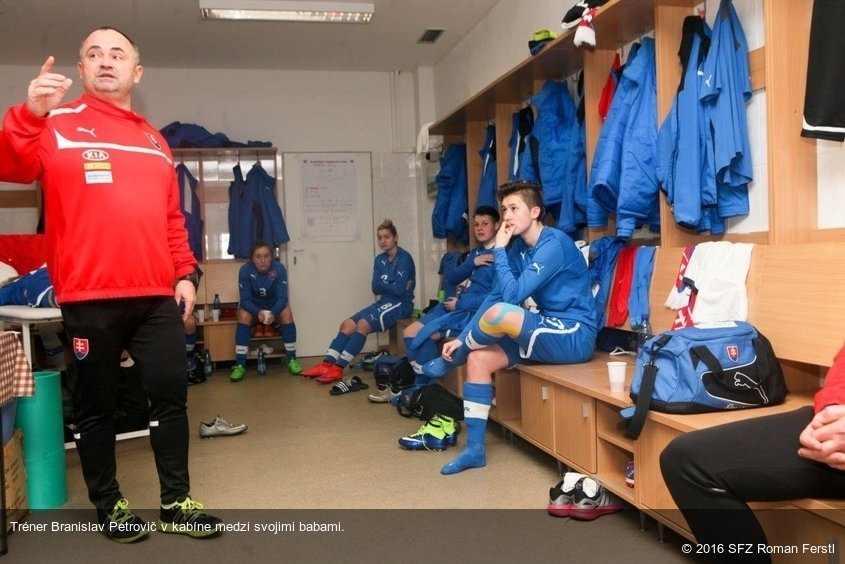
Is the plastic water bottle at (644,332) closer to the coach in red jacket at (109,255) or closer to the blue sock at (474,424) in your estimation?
the blue sock at (474,424)

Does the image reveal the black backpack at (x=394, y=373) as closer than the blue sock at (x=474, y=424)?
No

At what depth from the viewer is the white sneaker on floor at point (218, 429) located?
366 cm

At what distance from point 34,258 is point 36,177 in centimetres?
392

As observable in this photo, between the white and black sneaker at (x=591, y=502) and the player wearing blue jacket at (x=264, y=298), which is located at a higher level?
the player wearing blue jacket at (x=264, y=298)

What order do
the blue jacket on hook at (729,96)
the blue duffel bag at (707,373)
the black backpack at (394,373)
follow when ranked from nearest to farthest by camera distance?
the blue duffel bag at (707,373)
the blue jacket on hook at (729,96)
the black backpack at (394,373)

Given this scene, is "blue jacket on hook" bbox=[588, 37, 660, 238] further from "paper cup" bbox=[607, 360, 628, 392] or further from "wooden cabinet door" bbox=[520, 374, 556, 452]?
"paper cup" bbox=[607, 360, 628, 392]

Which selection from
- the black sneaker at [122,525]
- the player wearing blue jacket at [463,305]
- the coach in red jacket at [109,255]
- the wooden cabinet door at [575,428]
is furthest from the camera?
the player wearing blue jacket at [463,305]

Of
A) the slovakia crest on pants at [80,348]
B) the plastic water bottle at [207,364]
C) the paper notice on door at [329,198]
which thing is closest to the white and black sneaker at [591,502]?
the slovakia crest on pants at [80,348]

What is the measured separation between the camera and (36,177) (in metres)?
2.18

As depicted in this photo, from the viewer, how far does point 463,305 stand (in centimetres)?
420

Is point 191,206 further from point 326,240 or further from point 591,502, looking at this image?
point 591,502

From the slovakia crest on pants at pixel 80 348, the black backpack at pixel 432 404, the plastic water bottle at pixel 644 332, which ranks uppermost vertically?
the slovakia crest on pants at pixel 80 348

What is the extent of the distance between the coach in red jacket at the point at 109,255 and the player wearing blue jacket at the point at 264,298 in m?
3.57

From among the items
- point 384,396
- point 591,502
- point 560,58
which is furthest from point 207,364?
point 591,502
